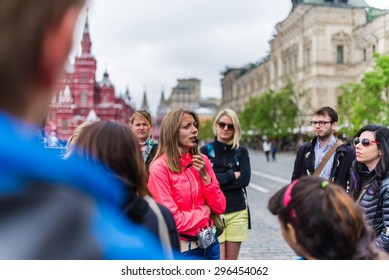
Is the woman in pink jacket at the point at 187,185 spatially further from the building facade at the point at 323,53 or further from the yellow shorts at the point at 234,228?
the building facade at the point at 323,53

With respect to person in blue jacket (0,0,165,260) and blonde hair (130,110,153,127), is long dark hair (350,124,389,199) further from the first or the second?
person in blue jacket (0,0,165,260)

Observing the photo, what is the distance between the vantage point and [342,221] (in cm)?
132

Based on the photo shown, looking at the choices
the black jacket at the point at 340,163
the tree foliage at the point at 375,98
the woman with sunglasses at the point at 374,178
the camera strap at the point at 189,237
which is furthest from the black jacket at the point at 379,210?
the tree foliage at the point at 375,98

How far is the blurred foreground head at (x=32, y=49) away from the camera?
0.50 metres

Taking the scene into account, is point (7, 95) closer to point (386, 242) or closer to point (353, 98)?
point (386, 242)

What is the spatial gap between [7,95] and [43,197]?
0.12 metres

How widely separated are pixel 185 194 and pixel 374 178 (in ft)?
3.30

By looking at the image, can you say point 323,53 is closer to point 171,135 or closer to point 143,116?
point 143,116

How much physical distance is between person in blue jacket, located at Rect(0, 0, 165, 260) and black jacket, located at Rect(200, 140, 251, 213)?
2.81 m

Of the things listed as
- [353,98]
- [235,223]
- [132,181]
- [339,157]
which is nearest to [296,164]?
[339,157]

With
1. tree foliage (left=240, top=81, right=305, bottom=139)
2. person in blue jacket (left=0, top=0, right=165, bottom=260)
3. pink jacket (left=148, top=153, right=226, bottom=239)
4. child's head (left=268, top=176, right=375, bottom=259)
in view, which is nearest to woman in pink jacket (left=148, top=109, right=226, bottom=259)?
pink jacket (left=148, top=153, right=226, bottom=239)

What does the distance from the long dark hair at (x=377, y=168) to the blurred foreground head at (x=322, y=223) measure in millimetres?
1198

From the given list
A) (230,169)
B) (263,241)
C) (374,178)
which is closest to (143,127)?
(230,169)

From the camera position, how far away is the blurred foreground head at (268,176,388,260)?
4.34 ft
